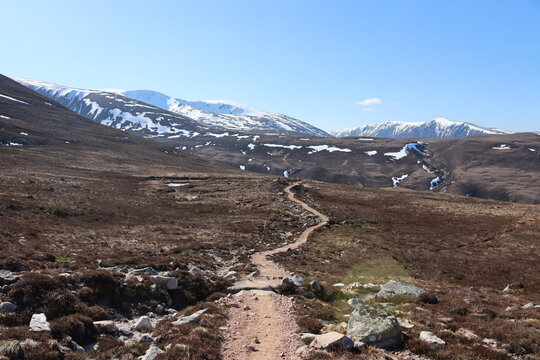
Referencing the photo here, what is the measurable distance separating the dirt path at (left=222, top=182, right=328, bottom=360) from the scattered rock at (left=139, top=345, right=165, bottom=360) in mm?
2385

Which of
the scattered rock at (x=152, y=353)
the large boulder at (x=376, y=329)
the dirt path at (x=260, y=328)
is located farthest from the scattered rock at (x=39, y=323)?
the large boulder at (x=376, y=329)

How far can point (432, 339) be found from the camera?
12773 millimetres

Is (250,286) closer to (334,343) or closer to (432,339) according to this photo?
(334,343)

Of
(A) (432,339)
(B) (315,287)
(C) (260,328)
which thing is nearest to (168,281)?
(C) (260,328)

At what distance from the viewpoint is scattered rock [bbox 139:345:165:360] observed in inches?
427

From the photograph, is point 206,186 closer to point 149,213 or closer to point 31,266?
point 149,213

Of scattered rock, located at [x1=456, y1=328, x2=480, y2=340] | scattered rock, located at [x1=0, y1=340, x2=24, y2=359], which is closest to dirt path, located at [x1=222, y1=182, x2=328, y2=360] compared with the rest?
scattered rock, located at [x1=0, y1=340, x2=24, y2=359]

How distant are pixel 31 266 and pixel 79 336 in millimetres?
8300

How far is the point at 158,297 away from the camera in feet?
56.3

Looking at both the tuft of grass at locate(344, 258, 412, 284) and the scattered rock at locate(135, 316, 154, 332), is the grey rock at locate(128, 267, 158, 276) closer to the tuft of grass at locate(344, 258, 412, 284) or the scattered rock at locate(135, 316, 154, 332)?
the scattered rock at locate(135, 316, 154, 332)

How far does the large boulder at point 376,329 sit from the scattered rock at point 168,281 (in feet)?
31.5

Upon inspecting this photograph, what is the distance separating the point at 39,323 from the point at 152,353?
4.42 meters

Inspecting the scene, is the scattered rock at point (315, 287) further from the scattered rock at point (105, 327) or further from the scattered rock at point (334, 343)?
the scattered rock at point (105, 327)

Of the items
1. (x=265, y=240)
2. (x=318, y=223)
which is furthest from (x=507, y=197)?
(x=265, y=240)
